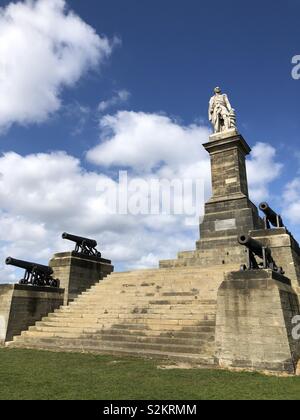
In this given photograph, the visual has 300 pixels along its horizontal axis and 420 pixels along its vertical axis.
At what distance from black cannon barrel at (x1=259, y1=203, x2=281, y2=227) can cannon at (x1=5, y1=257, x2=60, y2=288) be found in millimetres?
9997

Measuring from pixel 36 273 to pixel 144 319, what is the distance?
20.7 ft

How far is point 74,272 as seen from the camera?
17.1m

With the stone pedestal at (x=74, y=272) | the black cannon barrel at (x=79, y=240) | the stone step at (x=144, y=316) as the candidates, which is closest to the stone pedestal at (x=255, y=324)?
the stone step at (x=144, y=316)

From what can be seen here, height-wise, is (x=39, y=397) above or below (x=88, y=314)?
below

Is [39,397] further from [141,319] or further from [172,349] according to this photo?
[141,319]

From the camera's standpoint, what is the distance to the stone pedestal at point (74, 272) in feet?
54.9

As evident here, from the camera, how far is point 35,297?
48.8 ft

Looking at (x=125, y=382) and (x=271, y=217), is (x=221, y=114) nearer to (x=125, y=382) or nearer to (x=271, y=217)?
(x=271, y=217)

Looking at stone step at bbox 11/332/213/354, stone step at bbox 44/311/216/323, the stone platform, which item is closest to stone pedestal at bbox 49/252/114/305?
the stone platform

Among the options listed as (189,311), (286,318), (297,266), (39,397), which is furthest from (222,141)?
(39,397)

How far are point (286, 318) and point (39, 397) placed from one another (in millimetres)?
6279

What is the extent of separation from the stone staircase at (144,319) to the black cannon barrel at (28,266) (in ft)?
6.69

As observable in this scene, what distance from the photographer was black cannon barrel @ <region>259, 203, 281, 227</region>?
43.3 feet

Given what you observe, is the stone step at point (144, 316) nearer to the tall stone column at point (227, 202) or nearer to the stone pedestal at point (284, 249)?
the stone pedestal at point (284, 249)
